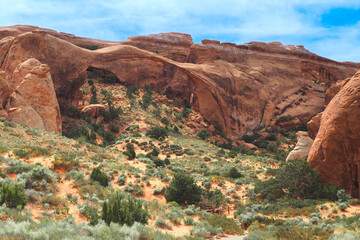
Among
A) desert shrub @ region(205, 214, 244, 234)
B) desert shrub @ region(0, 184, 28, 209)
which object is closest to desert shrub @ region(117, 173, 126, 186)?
desert shrub @ region(205, 214, 244, 234)

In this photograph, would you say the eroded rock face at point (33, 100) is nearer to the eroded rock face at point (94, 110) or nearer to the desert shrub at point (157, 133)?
the eroded rock face at point (94, 110)

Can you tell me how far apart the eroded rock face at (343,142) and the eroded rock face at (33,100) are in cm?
1931

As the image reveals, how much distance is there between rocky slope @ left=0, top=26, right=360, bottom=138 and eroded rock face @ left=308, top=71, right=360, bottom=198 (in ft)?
81.9

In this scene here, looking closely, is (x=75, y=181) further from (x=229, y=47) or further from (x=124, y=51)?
(x=229, y=47)

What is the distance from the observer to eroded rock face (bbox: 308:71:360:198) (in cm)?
1309

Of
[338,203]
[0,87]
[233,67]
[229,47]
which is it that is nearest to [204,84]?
[233,67]

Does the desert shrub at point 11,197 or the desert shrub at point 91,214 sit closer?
the desert shrub at point 11,197

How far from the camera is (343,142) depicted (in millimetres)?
13531

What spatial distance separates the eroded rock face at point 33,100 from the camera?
2119cm

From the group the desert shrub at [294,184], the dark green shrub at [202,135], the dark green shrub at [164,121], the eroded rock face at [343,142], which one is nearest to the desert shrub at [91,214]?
the desert shrub at [294,184]

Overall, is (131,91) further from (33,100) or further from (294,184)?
(294,184)

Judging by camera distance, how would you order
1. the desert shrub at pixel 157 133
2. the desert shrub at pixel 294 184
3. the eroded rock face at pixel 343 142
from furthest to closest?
1. the desert shrub at pixel 157 133
2. the desert shrub at pixel 294 184
3. the eroded rock face at pixel 343 142

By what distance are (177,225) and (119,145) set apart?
17.7 m

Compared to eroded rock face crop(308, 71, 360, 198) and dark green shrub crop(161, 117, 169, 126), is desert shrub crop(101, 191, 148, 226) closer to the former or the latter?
eroded rock face crop(308, 71, 360, 198)
